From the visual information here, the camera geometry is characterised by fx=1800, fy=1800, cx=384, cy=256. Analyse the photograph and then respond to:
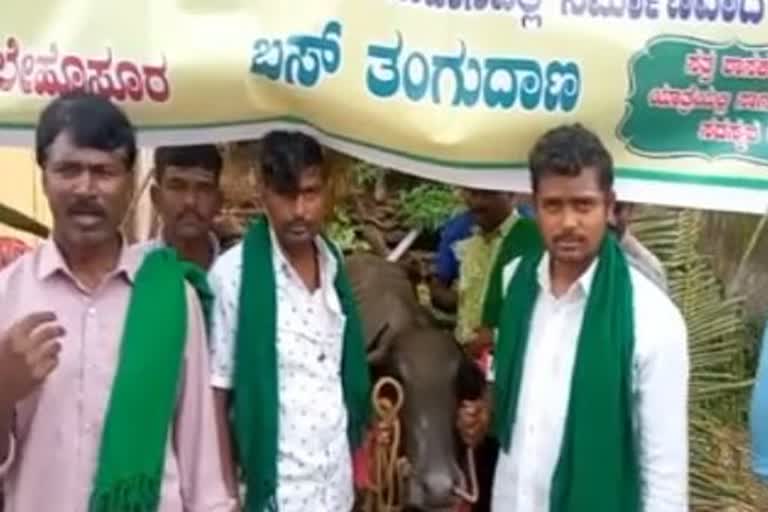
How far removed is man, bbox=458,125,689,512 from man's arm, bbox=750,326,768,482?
1.29 feet

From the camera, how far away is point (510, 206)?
4684 mm

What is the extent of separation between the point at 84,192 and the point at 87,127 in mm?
137

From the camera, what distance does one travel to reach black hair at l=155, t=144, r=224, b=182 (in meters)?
4.12

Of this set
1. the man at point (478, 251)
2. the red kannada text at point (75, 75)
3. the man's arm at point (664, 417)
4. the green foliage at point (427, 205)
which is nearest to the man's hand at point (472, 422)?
the man at point (478, 251)

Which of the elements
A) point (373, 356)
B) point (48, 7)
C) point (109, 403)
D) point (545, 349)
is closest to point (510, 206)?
point (373, 356)

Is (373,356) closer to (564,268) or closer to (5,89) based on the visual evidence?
(564,268)

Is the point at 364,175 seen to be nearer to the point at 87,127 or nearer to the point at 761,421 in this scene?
the point at 87,127

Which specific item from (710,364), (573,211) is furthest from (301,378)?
(710,364)

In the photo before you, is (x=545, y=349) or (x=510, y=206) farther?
(x=510, y=206)

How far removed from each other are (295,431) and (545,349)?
0.55m

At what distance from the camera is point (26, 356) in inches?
123

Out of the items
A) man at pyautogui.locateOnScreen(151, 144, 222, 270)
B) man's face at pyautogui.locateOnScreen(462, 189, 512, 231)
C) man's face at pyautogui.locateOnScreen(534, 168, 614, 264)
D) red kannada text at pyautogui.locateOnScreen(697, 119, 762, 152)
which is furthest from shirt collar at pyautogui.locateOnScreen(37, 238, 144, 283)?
man's face at pyautogui.locateOnScreen(462, 189, 512, 231)

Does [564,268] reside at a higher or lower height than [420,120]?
lower

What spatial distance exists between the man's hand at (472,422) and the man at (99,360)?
81 cm
